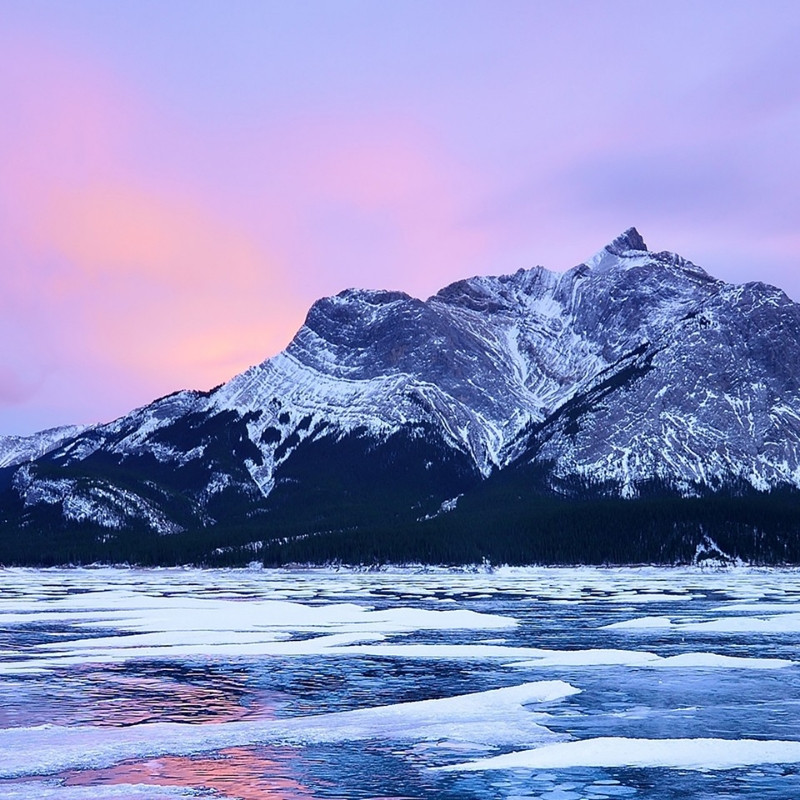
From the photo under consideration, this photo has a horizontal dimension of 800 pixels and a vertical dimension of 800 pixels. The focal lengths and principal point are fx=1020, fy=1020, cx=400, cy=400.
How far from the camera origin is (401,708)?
41031 millimetres

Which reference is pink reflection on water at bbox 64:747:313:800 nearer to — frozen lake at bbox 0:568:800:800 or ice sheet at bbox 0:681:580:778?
frozen lake at bbox 0:568:800:800

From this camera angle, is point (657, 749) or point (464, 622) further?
point (464, 622)

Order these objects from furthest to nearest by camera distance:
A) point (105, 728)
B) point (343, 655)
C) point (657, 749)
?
point (343, 655) → point (105, 728) → point (657, 749)

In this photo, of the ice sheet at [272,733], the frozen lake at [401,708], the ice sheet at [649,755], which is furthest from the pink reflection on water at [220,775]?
the ice sheet at [649,755]

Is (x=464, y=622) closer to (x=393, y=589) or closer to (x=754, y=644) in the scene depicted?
(x=754, y=644)

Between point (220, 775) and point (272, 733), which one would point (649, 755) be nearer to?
point (272, 733)

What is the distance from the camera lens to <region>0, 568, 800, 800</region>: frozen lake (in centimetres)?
2912

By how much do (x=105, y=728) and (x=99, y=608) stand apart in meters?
67.6

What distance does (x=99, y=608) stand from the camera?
101 metres

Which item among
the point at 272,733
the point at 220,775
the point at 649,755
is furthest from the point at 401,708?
the point at 220,775

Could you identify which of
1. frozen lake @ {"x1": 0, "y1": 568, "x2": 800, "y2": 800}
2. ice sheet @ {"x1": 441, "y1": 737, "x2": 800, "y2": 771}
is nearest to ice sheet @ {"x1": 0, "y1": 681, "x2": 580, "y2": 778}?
frozen lake @ {"x1": 0, "y1": 568, "x2": 800, "y2": 800}

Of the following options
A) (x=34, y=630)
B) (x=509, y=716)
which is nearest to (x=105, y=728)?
(x=509, y=716)

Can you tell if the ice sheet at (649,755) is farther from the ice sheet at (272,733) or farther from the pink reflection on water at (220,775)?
the pink reflection on water at (220,775)

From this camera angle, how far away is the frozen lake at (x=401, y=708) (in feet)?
95.6
